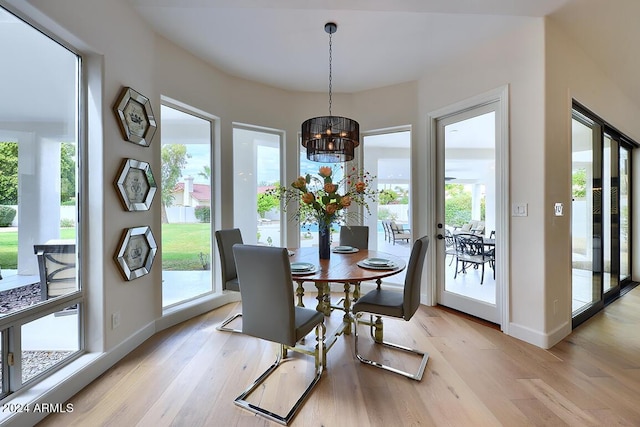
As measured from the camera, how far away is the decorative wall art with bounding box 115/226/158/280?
2.24 metres

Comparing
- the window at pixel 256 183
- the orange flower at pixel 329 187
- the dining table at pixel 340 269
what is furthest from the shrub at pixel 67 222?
the orange flower at pixel 329 187

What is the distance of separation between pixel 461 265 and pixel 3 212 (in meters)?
4.21

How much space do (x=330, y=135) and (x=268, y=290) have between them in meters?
1.53

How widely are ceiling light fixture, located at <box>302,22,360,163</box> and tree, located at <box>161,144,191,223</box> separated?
150 centimetres

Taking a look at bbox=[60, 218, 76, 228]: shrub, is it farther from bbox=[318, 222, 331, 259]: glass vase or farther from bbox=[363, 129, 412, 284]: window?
bbox=[363, 129, 412, 284]: window

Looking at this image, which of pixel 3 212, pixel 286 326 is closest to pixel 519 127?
pixel 286 326

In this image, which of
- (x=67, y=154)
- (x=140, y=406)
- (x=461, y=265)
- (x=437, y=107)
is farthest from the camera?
(x=461, y=265)

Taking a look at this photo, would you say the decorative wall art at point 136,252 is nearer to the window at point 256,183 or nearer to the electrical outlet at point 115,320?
the electrical outlet at point 115,320

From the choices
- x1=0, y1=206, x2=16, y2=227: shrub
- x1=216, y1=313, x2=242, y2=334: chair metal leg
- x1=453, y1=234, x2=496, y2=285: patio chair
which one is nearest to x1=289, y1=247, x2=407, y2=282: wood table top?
x1=216, y1=313, x2=242, y2=334: chair metal leg

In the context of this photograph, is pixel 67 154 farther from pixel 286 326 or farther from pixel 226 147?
pixel 286 326

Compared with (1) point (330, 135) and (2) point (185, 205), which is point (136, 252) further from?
(1) point (330, 135)

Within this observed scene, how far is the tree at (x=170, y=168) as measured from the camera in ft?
9.66

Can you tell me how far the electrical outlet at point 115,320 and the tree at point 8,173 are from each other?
3.43 feet

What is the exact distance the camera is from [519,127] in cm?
255
